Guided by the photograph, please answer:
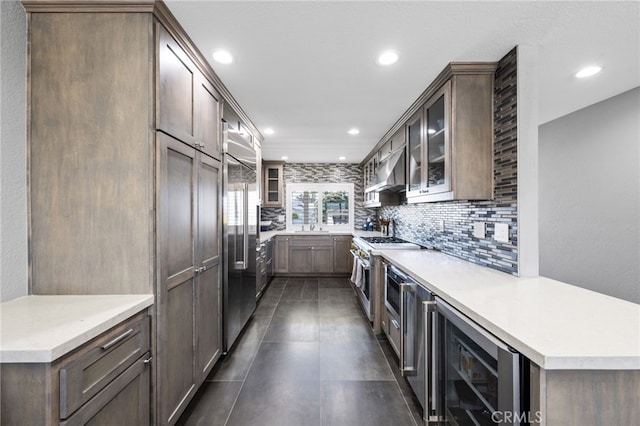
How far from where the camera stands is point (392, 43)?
1708 millimetres

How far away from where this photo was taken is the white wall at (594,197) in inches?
94.0

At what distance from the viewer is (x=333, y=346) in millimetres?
2664

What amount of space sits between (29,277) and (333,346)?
90.3 inches

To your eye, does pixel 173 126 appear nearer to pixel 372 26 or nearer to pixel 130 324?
pixel 130 324

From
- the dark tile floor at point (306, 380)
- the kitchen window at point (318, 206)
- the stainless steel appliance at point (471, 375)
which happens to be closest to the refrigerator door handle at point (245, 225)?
the dark tile floor at point (306, 380)

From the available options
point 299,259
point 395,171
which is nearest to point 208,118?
point 395,171

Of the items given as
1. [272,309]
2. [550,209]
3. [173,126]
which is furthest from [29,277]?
[550,209]

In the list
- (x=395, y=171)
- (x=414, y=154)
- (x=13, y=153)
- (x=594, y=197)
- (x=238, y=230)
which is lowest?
(x=238, y=230)

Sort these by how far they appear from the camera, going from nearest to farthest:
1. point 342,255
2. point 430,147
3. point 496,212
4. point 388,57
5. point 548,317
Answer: point 548,317 → point 388,57 → point 496,212 → point 430,147 → point 342,255

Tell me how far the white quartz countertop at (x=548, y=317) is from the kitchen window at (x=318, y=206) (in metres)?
4.39

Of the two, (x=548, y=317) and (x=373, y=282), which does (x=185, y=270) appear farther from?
(x=373, y=282)

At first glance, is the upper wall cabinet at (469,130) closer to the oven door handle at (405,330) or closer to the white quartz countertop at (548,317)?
the white quartz countertop at (548,317)

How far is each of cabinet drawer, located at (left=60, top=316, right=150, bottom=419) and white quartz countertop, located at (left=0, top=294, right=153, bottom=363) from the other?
6cm

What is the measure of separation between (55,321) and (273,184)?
5.02 metres
